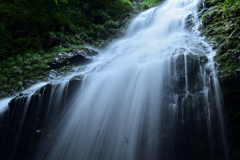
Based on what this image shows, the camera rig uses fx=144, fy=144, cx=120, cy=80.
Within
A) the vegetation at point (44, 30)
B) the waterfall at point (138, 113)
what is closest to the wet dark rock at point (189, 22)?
the waterfall at point (138, 113)

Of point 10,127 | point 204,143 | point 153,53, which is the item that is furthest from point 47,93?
point 204,143

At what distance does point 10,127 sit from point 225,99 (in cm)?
627

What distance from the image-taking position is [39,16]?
9.78 metres

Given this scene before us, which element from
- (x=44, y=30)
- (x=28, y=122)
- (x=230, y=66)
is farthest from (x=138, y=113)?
(x=44, y=30)

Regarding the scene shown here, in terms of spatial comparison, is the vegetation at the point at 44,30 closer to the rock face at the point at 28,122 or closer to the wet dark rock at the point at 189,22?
the rock face at the point at 28,122

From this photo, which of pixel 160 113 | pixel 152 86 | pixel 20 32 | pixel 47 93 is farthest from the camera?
pixel 20 32

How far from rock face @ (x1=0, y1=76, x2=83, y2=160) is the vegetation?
61.2 inches

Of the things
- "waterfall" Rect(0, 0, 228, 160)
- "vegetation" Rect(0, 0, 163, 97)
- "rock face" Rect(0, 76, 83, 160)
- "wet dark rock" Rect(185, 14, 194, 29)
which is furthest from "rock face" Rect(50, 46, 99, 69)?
"wet dark rock" Rect(185, 14, 194, 29)

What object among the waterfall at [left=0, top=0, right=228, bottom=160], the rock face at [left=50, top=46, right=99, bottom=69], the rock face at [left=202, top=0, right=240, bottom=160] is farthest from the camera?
the rock face at [left=50, top=46, right=99, bottom=69]

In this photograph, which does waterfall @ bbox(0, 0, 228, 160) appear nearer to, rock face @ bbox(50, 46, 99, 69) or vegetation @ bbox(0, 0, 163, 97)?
rock face @ bbox(50, 46, 99, 69)

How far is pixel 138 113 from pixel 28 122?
139 inches

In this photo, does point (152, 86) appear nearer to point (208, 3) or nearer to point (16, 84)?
point (16, 84)

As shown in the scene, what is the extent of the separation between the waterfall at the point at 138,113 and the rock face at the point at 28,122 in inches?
1.3

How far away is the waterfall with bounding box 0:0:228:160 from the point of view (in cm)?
354
